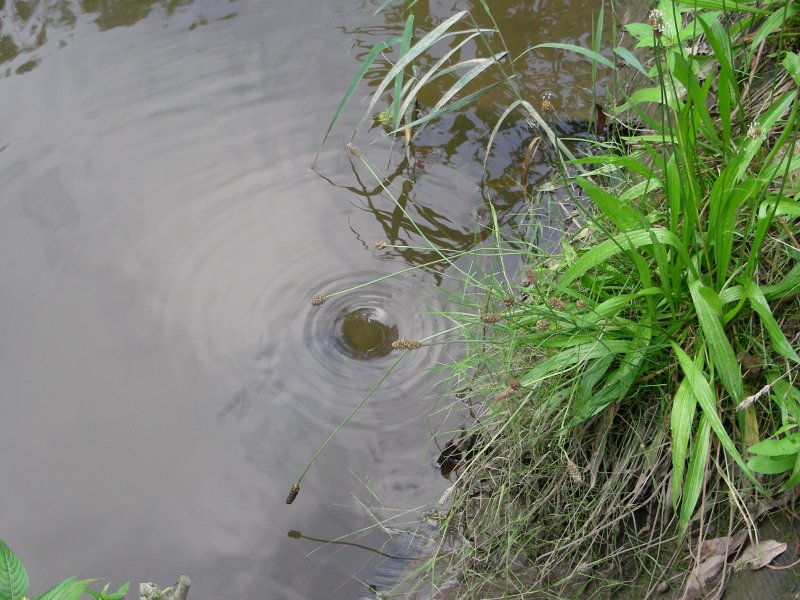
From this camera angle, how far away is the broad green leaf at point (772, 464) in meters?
1.60

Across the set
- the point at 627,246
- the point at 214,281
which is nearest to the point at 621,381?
the point at 627,246

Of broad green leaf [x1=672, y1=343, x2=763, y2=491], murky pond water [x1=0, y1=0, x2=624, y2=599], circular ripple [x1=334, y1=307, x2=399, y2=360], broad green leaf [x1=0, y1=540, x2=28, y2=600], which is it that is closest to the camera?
broad green leaf [x1=0, y1=540, x2=28, y2=600]

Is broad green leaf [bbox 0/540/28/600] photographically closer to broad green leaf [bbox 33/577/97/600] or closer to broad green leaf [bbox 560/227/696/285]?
broad green leaf [bbox 33/577/97/600]

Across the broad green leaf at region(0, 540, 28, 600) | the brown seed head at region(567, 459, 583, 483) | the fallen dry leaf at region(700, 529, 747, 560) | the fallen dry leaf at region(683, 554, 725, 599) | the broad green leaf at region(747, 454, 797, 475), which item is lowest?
the fallen dry leaf at region(683, 554, 725, 599)

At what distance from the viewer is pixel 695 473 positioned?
1.73 metres

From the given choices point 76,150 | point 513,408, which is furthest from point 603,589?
point 76,150

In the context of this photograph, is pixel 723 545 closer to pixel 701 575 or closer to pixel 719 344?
pixel 701 575

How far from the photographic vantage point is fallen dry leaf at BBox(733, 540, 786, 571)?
168 cm

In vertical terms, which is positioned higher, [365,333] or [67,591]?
[67,591]

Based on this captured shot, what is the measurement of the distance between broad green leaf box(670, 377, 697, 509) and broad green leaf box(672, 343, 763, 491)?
19 mm

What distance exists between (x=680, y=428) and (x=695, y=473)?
0.10 metres

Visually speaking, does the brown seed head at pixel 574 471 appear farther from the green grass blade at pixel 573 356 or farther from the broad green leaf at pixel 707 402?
the broad green leaf at pixel 707 402

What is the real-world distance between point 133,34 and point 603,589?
3364mm

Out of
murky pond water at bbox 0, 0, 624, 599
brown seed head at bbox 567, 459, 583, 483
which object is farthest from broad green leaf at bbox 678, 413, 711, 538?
murky pond water at bbox 0, 0, 624, 599
